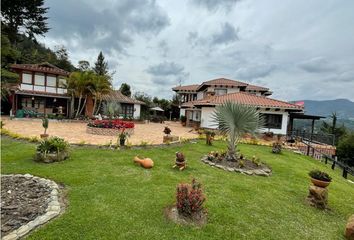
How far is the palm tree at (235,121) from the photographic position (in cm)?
1123

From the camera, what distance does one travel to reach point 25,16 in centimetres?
3709

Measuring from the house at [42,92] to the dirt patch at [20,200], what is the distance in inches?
930

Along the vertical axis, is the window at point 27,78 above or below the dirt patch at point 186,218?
above

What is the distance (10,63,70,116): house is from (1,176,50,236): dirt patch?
24.2 meters

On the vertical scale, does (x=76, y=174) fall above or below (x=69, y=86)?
below

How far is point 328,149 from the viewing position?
819 inches

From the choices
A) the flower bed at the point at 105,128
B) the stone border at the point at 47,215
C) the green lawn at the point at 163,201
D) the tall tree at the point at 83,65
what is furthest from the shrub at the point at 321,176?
the tall tree at the point at 83,65

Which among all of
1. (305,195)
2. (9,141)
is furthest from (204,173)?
(9,141)

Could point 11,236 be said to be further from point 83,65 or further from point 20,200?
point 83,65

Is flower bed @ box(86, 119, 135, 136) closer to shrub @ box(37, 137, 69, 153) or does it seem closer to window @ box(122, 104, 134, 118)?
shrub @ box(37, 137, 69, 153)

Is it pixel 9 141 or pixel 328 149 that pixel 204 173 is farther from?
pixel 328 149

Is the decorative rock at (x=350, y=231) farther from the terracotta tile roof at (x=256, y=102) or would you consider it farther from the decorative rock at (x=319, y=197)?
the terracotta tile roof at (x=256, y=102)

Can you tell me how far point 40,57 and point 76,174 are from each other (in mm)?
42500

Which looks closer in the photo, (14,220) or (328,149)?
(14,220)
